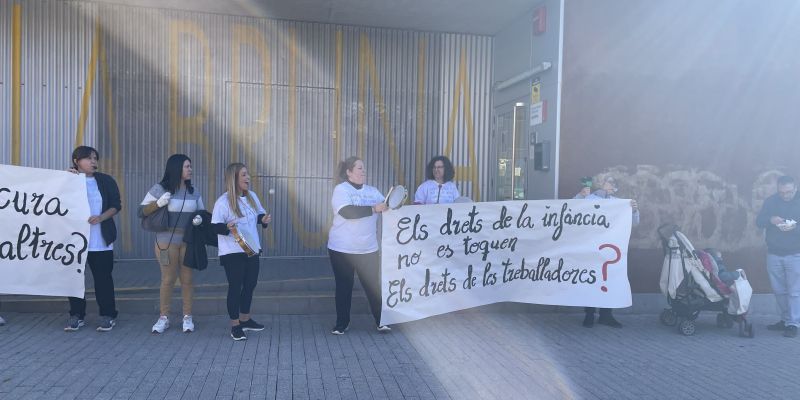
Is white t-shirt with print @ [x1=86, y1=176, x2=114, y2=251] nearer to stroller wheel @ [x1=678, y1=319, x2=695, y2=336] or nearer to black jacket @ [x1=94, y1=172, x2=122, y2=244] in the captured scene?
black jacket @ [x1=94, y1=172, x2=122, y2=244]

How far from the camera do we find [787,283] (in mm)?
8203

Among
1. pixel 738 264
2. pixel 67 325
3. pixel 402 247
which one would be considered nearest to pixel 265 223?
pixel 402 247

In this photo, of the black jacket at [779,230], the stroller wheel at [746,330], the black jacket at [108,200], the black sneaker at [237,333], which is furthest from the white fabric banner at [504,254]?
the black jacket at [108,200]

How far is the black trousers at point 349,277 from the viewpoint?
7.22 metres

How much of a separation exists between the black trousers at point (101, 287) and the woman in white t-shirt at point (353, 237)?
2.49m

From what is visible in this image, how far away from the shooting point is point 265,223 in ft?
23.6

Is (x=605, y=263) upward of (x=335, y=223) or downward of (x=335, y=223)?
downward

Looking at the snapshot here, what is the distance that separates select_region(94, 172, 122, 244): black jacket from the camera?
7.21 m

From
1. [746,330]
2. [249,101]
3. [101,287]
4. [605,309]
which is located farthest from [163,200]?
[746,330]

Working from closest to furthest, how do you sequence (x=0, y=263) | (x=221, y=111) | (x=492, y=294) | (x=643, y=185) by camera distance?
(x=0, y=263)
(x=492, y=294)
(x=643, y=185)
(x=221, y=111)

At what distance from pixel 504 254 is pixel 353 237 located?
75.0 inches

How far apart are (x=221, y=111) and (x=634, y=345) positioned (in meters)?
7.49

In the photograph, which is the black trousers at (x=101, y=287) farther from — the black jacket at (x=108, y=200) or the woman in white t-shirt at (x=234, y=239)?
→ the woman in white t-shirt at (x=234, y=239)

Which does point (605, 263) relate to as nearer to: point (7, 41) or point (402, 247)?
point (402, 247)
